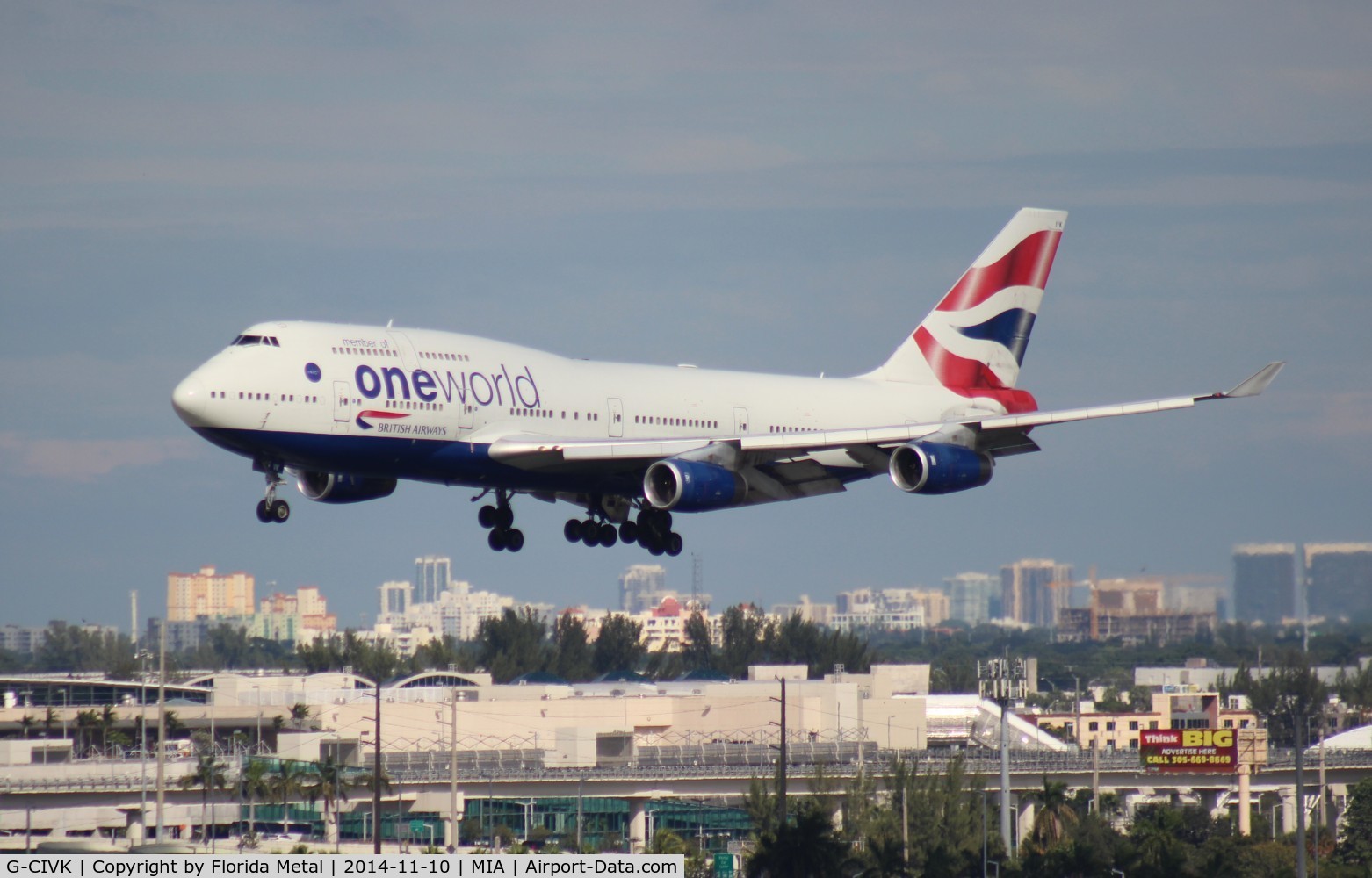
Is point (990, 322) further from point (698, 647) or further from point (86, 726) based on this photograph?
point (698, 647)

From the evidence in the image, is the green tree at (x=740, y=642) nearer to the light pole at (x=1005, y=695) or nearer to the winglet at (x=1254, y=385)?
the light pole at (x=1005, y=695)

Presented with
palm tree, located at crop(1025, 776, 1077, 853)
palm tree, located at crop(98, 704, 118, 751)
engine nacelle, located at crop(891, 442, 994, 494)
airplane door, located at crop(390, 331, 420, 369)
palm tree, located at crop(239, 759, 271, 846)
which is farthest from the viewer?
palm tree, located at crop(98, 704, 118, 751)

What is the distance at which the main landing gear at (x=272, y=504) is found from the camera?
57656 mm

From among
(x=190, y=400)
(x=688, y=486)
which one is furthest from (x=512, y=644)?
(x=190, y=400)

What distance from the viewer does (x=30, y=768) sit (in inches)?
3898

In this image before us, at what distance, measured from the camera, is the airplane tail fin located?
77125mm

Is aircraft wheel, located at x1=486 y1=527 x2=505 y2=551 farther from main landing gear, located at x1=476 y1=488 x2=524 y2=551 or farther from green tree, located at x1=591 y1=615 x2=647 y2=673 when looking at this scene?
green tree, located at x1=591 y1=615 x2=647 y2=673

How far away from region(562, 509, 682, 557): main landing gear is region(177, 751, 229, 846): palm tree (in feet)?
127

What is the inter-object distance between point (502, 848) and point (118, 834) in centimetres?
1944

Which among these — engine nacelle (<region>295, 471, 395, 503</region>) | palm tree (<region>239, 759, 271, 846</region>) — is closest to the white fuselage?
engine nacelle (<region>295, 471, 395, 503</region>)

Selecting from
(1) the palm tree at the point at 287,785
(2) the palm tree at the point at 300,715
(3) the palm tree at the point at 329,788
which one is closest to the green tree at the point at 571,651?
(2) the palm tree at the point at 300,715

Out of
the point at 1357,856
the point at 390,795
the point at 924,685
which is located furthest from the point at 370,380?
the point at 924,685

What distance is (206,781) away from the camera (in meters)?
100

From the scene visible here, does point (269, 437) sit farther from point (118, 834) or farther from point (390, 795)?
point (390, 795)
